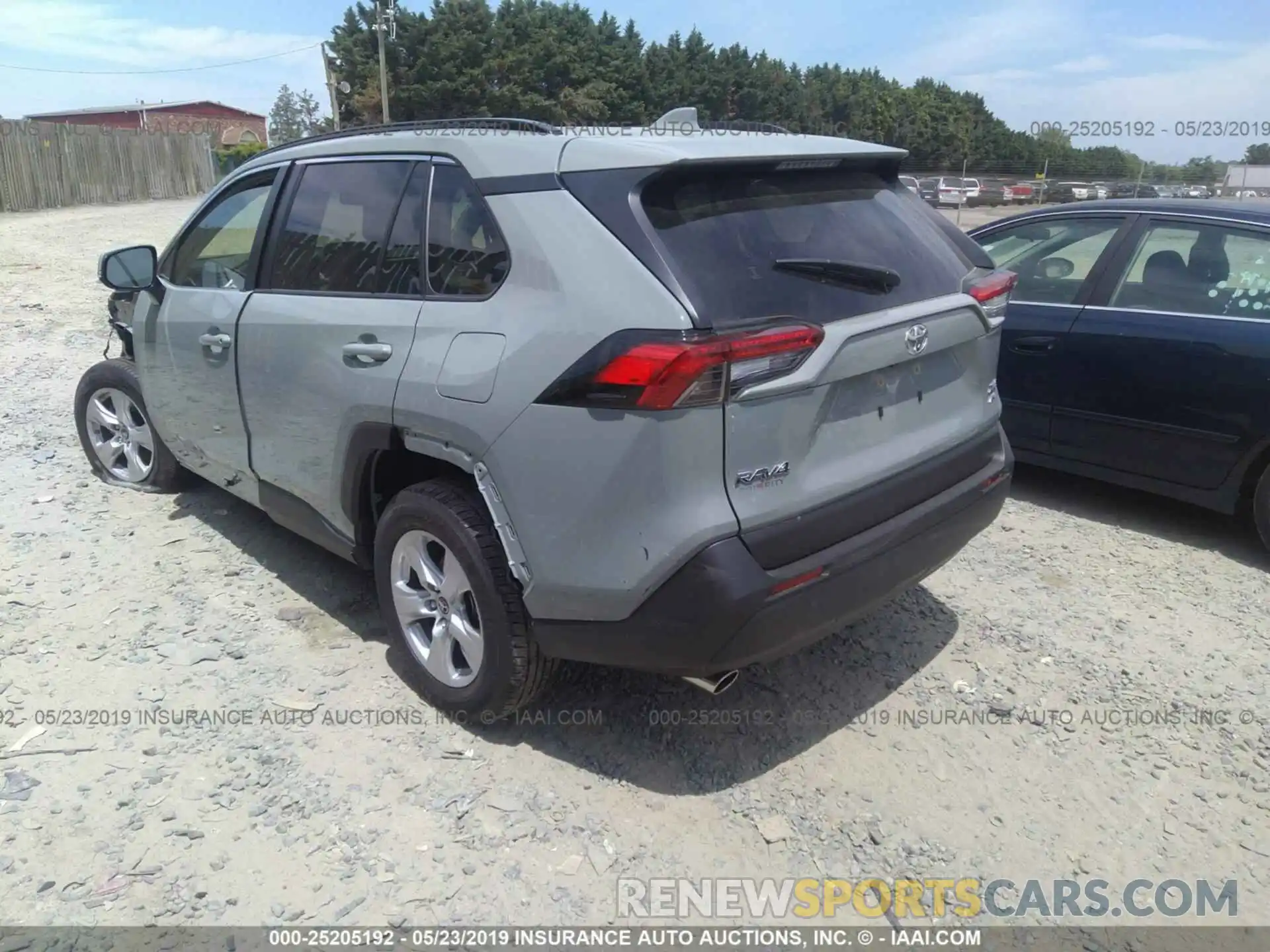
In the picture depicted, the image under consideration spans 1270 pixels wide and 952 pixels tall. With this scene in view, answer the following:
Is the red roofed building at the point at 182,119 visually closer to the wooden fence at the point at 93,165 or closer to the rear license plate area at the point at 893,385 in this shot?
the wooden fence at the point at 93,165

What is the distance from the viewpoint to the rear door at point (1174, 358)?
431 centimetres

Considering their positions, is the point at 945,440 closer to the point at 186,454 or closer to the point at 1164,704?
the point at 1164,704

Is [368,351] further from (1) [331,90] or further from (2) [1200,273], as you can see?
(1) [331,90]

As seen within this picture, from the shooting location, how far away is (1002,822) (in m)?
2.73

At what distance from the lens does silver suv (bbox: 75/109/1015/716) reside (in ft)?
7.79

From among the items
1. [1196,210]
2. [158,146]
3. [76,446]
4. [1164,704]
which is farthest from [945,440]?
[158,146]

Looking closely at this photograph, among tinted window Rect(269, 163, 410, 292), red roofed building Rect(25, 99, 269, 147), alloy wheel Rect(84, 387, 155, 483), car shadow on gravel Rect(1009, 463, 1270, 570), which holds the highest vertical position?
red roofed building Rect(25, 99, 269, 147)

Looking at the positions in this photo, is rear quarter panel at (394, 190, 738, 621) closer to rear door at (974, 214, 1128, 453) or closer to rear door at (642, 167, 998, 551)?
rear door at (642, 167, 998, 551)

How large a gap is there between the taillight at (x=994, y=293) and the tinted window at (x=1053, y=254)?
1.68m

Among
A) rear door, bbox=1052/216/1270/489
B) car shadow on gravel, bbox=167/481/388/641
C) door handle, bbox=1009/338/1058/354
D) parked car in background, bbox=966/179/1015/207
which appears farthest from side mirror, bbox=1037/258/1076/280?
parked car in background, bbox=966/179/1015/207

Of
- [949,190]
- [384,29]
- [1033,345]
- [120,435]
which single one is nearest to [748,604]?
[1033,345]

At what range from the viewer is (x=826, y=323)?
2.54 metres

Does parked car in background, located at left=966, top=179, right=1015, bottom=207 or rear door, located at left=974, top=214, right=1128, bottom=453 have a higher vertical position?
parked car in background, located at left=966, top=179, right=1015, bottom=207

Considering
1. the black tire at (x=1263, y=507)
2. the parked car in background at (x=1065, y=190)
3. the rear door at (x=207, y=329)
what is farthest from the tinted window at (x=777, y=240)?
the parked car in background at (x=1065, y=190)
